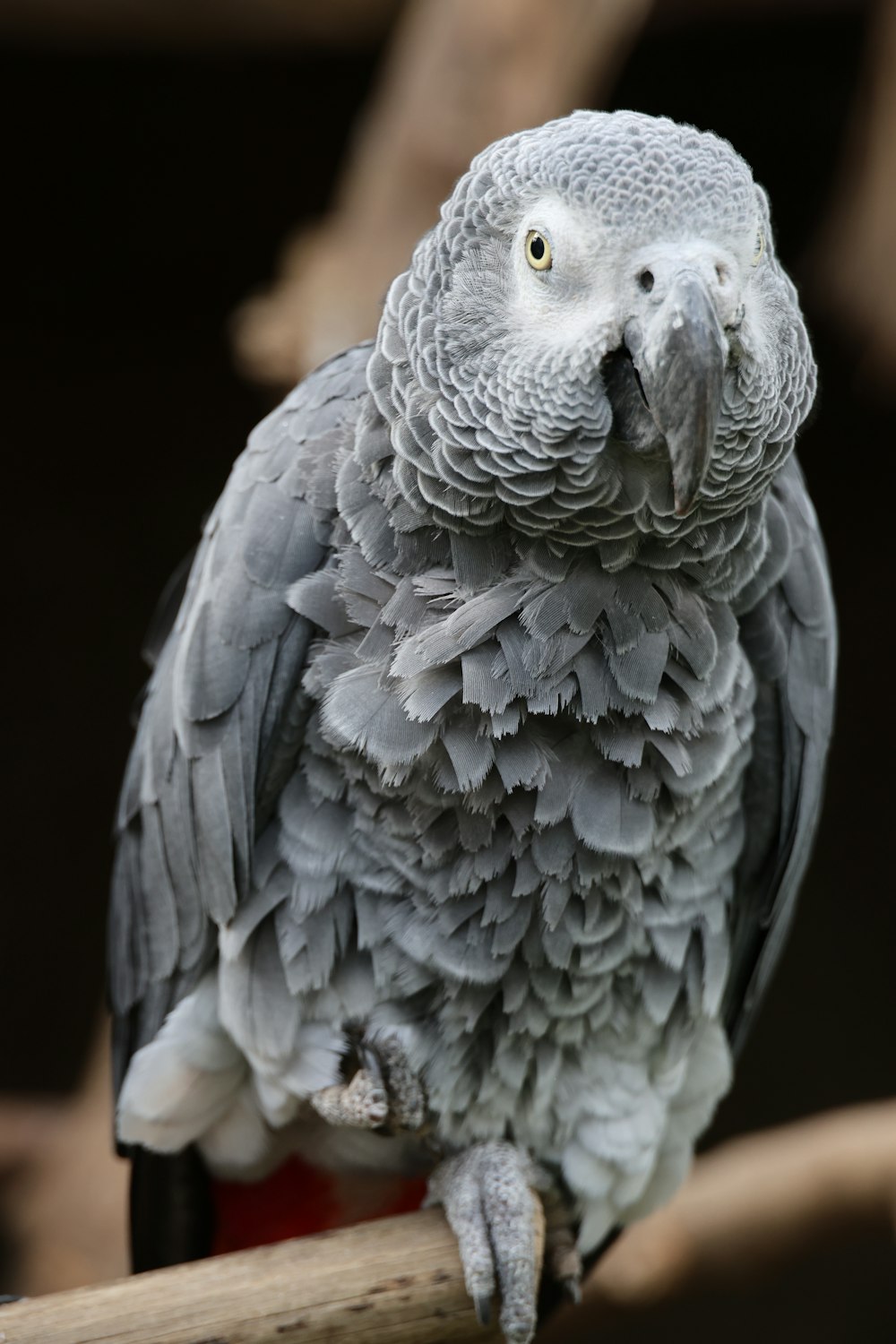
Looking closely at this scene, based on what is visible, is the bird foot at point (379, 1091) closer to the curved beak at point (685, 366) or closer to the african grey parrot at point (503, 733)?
the african grey parrot at point (503, 733)

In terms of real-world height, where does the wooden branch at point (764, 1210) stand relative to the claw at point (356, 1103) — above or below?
below

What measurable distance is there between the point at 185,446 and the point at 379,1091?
94.5 inches

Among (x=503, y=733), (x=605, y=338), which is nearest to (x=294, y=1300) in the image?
(x=503, y=733)

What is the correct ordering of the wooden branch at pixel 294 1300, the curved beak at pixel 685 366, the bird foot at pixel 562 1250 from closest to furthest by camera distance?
1. the curved beak at pixel 685 366
2. the wooden branch at pixel 294 1300
3. the bird foot at pixel 562 1250

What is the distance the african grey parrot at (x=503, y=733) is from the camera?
3.79 ft

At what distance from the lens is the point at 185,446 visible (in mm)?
3596

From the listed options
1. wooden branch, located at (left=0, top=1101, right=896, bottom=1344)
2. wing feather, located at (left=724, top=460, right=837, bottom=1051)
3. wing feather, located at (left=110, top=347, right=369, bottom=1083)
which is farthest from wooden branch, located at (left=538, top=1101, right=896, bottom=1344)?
wing feather, located at (left=110, top=347, right=369, bottom=1083)

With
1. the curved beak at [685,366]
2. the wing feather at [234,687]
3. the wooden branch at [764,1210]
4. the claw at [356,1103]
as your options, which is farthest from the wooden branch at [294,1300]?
the curved beak at [685,366]

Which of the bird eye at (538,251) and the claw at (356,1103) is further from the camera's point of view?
the claw at (356,1103)

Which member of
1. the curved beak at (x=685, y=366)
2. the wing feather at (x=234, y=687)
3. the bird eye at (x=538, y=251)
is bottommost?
the wing feather at (x=234, y=687)

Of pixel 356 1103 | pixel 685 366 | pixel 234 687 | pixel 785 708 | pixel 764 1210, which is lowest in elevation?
pixel 764 1210

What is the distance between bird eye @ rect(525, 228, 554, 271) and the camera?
1.15 m

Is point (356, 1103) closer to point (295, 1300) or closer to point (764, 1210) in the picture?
point (295, 1300)

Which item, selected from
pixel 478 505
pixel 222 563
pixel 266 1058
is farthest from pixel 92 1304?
pixel 478 505
